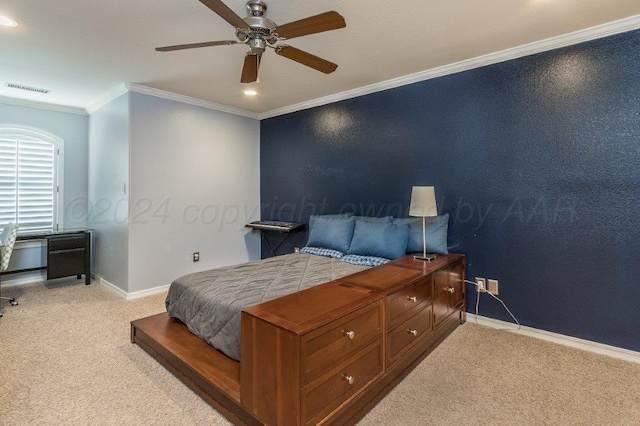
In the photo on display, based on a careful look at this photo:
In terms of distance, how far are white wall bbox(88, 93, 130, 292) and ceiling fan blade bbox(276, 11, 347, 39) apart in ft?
8.83

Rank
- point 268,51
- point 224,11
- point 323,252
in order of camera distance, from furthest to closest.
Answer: point 323,252
point 268,51
point 224,11

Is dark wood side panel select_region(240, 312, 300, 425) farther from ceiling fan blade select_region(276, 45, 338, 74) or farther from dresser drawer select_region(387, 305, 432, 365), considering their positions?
ceiling fan blade select_region(276, 45, 338, 74)

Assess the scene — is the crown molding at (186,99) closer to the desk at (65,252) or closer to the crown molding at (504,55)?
the crown molding at (504,55)

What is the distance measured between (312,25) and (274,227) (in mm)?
2974

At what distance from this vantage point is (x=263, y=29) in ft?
6.67

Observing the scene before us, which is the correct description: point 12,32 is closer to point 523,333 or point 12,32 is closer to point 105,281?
Result: point 105,281

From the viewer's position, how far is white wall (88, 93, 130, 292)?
3832 millimetres

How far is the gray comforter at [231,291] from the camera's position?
6.67ft

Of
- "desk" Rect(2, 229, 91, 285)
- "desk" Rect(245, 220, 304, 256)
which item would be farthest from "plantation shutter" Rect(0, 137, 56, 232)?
"desk" Rect(245, 220, 304, 256)

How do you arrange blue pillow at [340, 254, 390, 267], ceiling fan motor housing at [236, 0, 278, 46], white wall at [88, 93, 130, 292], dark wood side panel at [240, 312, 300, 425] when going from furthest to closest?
white wall at [88, 93, 130, 292] < blue pillow at [340, 254, 390, 267] < ceiling fan motor housing at [236, 0, 278, 46] < dark wood side panel at [240, 312, 300, 425]

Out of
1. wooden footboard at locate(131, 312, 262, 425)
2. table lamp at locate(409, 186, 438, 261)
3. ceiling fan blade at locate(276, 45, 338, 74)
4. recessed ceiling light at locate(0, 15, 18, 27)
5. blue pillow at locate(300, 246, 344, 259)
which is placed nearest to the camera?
wooden footboard at locate(131, 312, 262, 425)

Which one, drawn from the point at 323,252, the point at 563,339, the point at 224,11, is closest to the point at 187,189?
the point at 323,252

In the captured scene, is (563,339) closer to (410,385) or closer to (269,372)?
(410,385)

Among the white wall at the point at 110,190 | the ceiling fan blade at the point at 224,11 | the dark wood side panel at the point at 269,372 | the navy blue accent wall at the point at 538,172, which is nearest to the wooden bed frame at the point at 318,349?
the dark wood side panel at the point at 269,372
